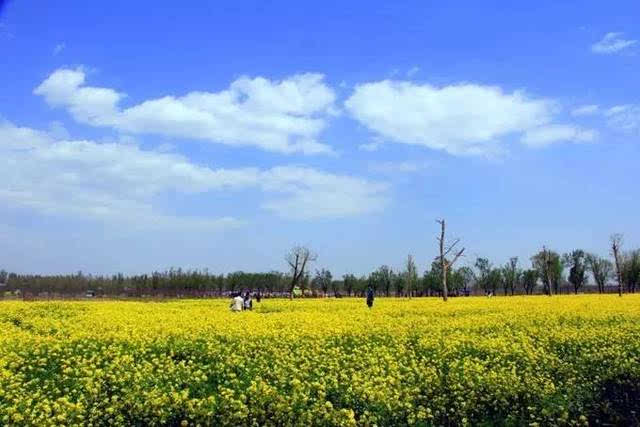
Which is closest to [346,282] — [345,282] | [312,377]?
[345,282]

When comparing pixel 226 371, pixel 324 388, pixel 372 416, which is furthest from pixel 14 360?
pixel 372 416

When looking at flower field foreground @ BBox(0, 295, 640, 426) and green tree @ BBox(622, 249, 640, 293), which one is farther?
green tree @ BBox(622, 249, 640, 293)

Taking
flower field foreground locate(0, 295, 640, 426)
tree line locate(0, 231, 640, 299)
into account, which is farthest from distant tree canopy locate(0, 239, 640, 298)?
flower field foreground locate(0, 295, 640, 426)

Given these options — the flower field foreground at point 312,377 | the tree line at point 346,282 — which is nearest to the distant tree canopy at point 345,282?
the tree line at point 346,282

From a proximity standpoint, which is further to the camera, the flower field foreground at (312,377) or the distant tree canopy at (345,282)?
the distant tree canopy at (345,282)

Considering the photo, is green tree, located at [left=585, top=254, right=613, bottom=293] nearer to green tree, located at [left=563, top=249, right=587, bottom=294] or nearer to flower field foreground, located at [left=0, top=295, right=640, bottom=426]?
green tree, located at [left=563, top=249, right=587, bottom=294]

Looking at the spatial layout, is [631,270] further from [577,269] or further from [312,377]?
[312,377]

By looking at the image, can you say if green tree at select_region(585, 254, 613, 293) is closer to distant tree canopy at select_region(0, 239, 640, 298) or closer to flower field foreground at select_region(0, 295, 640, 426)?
distant tree canopy at select_region(0, 239, 640, 298)

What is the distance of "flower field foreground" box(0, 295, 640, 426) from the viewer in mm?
7625

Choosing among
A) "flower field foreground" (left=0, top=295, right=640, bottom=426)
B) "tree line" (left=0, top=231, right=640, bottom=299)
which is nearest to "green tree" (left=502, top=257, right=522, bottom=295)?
"tree line" (left=0, top=231, right=640, bottom=299)

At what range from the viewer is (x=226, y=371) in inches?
418

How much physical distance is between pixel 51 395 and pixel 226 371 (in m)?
2.97

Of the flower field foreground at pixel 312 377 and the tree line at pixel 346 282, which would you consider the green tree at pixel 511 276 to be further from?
the flower field foreground at pixel 312 377

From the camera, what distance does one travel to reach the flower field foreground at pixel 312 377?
7625 mm
